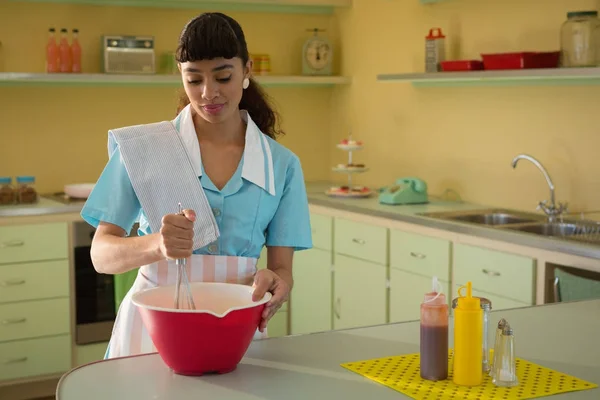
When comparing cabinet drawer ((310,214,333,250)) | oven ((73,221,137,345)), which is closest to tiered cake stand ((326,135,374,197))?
cabinet drawer ((310,214,333,250))

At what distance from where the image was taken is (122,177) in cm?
206

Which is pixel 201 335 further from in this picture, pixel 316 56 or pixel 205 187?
pixel 316 56

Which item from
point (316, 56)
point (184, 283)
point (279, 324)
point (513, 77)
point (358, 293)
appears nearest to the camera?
point (184, 283)

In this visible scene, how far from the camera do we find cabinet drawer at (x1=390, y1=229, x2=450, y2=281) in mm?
3797

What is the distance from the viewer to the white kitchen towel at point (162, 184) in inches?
80.8

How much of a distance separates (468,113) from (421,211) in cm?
64

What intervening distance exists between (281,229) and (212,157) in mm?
231

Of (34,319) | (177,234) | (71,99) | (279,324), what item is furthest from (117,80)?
(177,234)

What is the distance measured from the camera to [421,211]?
164 inches

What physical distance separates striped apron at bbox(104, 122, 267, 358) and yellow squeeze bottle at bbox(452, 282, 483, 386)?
595 mm

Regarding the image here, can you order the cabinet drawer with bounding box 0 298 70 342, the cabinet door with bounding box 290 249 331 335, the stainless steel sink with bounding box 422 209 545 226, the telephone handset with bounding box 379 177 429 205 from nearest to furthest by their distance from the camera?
the stainless steel sink with bounding box 422 209 545 226 < the cabinet drawer with bounding box 0 298 70 342 < the telephone handset with bounding box 379 177 429 205 < the cabinet door with bounding box 290 249 331 335

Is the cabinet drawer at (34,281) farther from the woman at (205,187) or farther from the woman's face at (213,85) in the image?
the woman's face at (213,85)

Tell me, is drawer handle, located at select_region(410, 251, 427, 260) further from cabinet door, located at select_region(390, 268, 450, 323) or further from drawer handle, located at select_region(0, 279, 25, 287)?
drawer handle, located at select_region(0, 279, 25, 287)

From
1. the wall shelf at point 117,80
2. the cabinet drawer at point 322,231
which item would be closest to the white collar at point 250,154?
the cabinet drawer at point 322,231
